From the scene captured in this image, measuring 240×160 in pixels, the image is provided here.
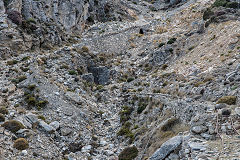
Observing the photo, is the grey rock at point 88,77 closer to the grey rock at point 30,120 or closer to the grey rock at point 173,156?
the grey rock at point 30,120

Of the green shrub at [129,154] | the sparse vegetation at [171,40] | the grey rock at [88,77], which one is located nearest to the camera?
the green shrub at [129,154]

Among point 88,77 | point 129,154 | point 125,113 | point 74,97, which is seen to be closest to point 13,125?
point 74,97

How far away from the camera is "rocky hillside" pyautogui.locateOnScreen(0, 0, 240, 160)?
55.1ft

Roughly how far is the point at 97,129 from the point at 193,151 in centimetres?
1752

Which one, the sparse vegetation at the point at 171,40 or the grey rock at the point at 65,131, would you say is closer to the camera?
the grey rock at the point at 65,131

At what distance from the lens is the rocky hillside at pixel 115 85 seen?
55.1ft

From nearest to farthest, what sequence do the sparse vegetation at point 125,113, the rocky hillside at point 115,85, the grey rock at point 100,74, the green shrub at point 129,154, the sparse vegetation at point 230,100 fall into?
the sparse vegetation at point 230,100, the rocky hillside at point 115,85, the green shrub at point 129,154, the sparse vegetation at point 125,113, the grey rock at point 100,74

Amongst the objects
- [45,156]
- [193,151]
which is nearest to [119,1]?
[45,156]

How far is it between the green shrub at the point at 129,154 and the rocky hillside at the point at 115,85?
0.11m

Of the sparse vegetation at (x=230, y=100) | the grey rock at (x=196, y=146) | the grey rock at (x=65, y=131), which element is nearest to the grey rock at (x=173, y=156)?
the grey rock at (x=196, y=146)

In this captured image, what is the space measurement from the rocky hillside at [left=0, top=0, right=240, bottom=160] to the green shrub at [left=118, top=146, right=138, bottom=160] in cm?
11

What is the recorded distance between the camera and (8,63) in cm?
3534

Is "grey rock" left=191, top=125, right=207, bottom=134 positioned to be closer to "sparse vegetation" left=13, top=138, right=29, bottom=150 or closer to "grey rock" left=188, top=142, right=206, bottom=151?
"grey rock" left=188, top=142, right=206, bottom=151

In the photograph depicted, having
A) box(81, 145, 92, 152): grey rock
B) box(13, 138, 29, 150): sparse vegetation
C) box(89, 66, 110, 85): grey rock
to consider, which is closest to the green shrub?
box(81, 145, 92, 152): grey rock
